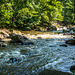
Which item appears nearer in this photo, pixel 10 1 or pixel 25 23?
pixel 10 1

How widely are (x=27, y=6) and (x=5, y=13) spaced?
24.3 ft

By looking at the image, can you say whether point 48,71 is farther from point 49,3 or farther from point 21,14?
point 49,3

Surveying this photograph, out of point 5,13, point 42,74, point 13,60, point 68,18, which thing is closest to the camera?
point 42,74

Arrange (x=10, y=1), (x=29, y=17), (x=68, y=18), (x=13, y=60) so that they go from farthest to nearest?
(x=68, y=18) → (x=29, y=17) → (x=10, y=1) → (x=13, y=60)

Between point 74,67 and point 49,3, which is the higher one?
point 49,3

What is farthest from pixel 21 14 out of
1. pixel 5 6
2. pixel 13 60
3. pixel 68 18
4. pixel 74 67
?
pixel 68 18

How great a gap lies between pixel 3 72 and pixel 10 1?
23873mm

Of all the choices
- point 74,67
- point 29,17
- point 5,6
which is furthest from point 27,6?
point 74,67

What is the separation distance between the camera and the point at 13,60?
6941mm

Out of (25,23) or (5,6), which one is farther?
(25,23)

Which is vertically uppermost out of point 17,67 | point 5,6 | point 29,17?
point 5,6

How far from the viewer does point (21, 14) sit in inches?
1072

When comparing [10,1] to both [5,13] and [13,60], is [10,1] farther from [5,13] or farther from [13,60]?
[13,60]

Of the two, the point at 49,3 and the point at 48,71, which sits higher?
the point at 49,3
